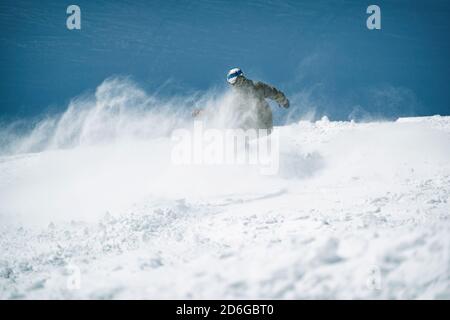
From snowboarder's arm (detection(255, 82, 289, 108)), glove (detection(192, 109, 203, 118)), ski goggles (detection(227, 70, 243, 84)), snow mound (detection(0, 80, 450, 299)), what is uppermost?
ski goggles (detection(227, 70, 243, 84))

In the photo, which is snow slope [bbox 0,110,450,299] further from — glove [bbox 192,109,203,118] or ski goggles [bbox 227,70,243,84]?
ski goggles [bbox 227,70,243,84]

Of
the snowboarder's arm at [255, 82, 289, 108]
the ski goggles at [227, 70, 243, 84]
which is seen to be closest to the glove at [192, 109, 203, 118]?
the ski goggles at [227, 70, 243, 84]

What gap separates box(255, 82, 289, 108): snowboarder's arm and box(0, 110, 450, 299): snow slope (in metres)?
0.92

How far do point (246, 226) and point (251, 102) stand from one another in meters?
4.76

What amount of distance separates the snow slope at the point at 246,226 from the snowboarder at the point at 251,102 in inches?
32.7

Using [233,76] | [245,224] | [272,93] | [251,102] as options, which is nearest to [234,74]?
[233,76]

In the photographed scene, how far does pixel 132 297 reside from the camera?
2.69 meters

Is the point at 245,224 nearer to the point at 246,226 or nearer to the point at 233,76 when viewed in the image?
the point at 246,226

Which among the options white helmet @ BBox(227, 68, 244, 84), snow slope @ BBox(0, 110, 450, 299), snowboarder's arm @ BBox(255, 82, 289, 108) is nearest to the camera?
snow slope @ BBox(0, 110, 450, 299)

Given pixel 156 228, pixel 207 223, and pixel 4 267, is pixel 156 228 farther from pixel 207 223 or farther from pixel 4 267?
pixel 4 267

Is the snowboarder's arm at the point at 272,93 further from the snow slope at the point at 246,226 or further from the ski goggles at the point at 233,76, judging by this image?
the snow slope at the point at 246,226

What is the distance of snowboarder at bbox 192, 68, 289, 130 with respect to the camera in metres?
8.16

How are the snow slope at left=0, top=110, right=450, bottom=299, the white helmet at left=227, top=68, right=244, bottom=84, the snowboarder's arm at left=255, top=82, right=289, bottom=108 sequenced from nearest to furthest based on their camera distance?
the snow slope at left=0, top=110, right=450, bottom=299, the white helmet at left=227, top=68, right=244, bottom=84, the snowboarder's arm at left=255, top=82, right=289, bottom=108
